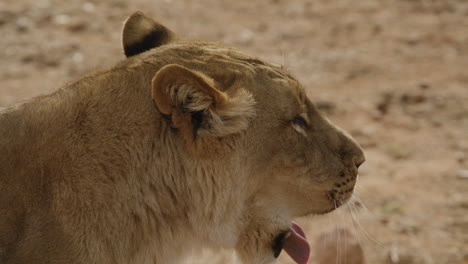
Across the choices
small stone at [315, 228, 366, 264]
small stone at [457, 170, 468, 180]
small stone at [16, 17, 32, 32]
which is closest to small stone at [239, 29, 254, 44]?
small stone at [16, 17, 32, 32]

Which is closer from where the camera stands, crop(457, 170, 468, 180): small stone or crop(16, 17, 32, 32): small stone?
crop(457, 170, 468, 180): small stone

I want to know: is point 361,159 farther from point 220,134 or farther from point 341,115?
point 341,115

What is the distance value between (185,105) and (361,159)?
100 centimetres

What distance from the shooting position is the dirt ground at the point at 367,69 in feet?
16.2

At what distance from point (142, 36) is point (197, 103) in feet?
2.44

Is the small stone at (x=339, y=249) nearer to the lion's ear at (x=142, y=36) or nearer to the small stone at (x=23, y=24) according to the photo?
the lion's ear at (x=142, y=36)

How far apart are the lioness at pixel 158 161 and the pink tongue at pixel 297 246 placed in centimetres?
20

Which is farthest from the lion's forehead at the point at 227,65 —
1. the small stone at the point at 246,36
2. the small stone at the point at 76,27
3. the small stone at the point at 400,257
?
the small stone at the point at 76,27

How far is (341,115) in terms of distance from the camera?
634 cm

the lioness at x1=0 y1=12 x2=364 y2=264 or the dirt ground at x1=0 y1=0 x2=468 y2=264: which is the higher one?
the lioness at x1=0 y1=12 x2=364 y2=264

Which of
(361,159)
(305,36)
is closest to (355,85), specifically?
(305,36)

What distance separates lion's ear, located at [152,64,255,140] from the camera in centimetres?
270

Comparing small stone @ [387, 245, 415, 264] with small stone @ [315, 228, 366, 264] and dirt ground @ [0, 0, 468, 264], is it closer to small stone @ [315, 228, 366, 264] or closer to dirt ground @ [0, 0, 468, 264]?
dirt ground @ [0, 0, 468, 264]

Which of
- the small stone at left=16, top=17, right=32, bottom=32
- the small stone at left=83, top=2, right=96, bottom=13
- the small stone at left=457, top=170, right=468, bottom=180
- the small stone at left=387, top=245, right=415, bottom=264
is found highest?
the small stone at left=387, top=245, right=415, bottom=264
